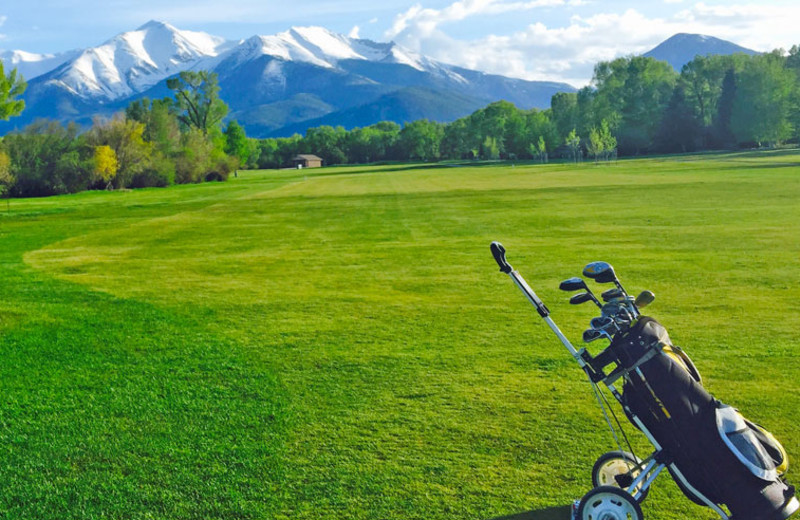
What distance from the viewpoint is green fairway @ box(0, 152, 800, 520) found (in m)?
5.70

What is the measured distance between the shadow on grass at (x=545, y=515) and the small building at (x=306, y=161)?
182 m

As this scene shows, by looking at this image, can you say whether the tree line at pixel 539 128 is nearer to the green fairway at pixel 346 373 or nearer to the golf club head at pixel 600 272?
the green fairway at pixel 346 373

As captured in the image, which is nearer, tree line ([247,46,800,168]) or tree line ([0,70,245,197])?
tree line ([0,70,245,197])

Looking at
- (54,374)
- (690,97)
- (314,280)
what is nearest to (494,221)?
(314,280)

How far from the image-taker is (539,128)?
474ft

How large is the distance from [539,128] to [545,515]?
145424mm

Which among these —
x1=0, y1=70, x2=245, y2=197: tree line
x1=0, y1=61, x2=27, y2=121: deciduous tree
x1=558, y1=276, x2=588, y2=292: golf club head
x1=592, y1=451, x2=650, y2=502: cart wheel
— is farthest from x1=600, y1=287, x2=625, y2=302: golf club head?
x1=0, y1=70, x2=245, y2=197: tree line

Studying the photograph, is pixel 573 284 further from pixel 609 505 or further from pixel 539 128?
pixel 539 128

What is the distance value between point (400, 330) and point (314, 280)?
499 cm

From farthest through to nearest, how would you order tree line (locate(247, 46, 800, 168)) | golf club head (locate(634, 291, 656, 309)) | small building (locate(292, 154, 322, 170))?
small building (locate(292, 154, 322, 170))
tree line (locate(247, 46, 800, 168))
golf club head (locate(634, 291, 656, 309))

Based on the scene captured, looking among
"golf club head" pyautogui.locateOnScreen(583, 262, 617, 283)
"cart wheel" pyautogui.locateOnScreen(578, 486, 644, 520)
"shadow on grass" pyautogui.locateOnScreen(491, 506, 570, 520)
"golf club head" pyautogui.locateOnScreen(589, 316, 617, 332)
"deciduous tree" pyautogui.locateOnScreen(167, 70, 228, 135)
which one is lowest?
"shadow on grass" pyautogui.locateOnScreen(491, 506, 570, 520)

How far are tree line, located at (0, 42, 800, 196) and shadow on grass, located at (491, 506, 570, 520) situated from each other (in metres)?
63.5

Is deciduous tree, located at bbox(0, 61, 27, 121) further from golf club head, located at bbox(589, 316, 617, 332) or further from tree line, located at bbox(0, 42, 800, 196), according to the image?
golf club head, located at bbox(589, 316, 617, 332)

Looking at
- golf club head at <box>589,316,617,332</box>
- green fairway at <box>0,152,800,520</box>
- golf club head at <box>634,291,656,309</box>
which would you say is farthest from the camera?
green fairway at <box>0,152,800,520</box>
